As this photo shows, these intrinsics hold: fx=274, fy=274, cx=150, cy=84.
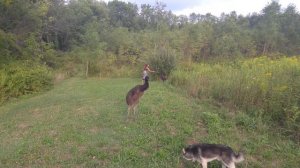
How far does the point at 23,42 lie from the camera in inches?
643

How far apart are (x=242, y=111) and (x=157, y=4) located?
25270 mm

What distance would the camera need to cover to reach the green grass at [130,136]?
5262mm

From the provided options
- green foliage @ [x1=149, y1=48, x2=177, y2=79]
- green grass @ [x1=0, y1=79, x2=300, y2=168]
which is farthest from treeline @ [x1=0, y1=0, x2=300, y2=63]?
green grass @ [x1=0, y1=79, x2=300, y2=168]

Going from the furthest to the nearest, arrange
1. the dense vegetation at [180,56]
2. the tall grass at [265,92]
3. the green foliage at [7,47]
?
1. the green foliage at [7,47]
2. the dense vegetation at [180,56]
3. the tall grass at [265,92]

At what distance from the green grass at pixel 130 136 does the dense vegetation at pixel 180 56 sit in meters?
0.55

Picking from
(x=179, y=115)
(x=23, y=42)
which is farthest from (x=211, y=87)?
(x=23, y=42)

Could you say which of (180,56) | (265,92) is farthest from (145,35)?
(265,92)

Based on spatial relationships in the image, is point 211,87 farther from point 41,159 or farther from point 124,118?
point 41,159

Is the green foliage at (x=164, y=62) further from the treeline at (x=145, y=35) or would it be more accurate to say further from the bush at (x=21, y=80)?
the bush at (x=21, y=80)

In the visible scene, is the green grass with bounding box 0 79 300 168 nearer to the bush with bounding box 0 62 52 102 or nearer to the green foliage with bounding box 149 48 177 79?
the bush with bounding box 0 62 52 102

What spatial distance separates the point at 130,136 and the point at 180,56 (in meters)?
13.0

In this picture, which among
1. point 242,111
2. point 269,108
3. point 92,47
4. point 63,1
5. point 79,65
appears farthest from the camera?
point 63,1

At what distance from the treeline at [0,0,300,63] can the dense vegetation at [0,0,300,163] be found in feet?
0.19

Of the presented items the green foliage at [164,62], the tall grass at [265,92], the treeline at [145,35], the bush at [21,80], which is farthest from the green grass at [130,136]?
the treeline at [145,35]
